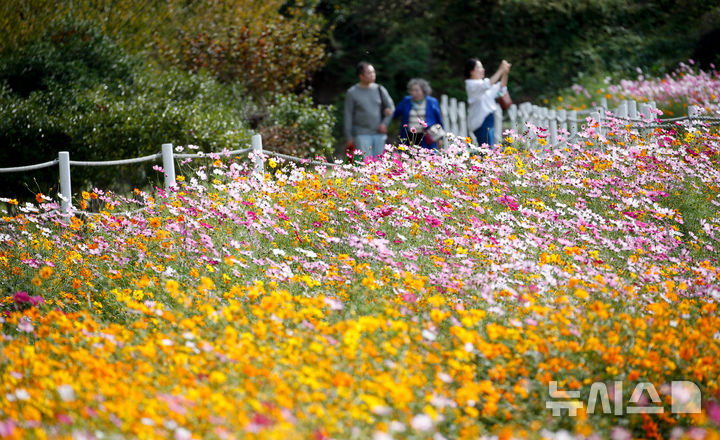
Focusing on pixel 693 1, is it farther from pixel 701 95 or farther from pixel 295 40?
pixel 295 40

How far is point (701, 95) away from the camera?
1349 cm

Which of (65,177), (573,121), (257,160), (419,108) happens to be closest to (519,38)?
(573,121)

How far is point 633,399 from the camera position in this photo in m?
3.87

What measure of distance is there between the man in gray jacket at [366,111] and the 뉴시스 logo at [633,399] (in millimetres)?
6171

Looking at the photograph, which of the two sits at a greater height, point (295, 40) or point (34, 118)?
point (295, 40)

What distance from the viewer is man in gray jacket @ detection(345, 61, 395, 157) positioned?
9812 mm

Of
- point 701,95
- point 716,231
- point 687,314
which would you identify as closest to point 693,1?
point 701,95

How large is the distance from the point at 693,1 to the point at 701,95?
267 inches

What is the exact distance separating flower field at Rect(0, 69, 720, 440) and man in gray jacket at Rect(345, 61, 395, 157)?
165 cm

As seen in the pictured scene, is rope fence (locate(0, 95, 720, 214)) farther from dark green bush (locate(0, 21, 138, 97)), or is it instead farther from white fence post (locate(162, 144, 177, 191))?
dark green bush (locate(0, 21, 138, 97))

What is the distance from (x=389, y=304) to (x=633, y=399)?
134 centimetres

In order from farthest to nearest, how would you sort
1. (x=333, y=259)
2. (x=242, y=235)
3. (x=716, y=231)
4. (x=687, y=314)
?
(x=716, y=231) → (x=242, y=235) → (x=333, y=259) → (x=687, y=314)

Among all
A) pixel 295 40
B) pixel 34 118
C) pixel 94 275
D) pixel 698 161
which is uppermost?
pixel 295 40

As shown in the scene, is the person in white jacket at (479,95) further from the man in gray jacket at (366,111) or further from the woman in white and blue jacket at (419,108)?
the man in gray jacket at (366,111)
